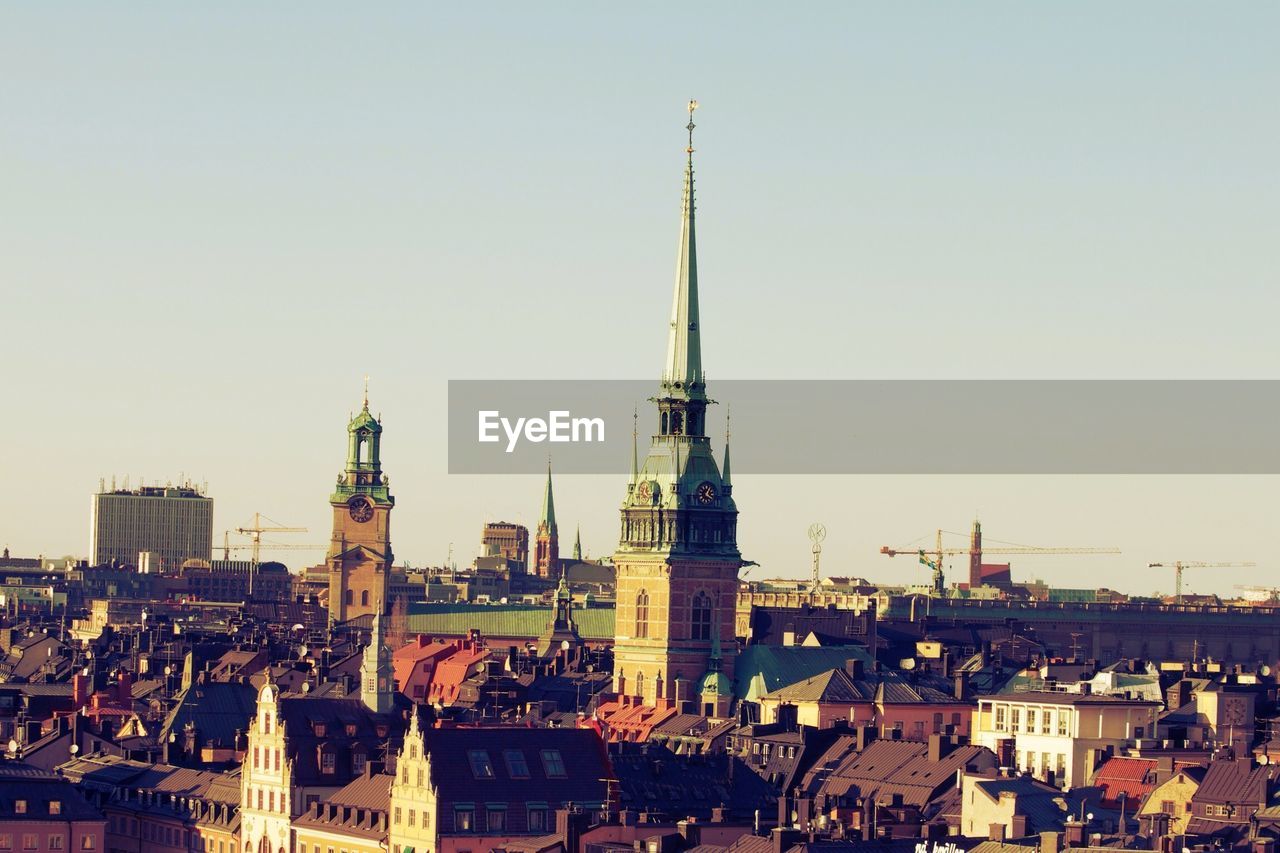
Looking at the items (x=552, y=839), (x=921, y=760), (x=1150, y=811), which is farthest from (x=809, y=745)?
(x=552, y=839)

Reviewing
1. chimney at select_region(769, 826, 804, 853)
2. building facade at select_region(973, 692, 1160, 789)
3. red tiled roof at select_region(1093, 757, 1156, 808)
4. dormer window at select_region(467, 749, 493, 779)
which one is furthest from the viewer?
building facade at select_region(973, 692, 1160, 789)

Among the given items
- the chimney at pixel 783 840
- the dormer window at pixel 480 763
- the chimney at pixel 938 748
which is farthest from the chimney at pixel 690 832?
the chimney at pixel 938 748

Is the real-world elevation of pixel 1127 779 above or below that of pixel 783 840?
above

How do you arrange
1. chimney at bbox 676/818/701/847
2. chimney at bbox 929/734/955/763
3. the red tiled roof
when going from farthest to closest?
1. chimney at bbox 929/734/955/763
2. the red tiled roof
3. chimney at bbox 676/818/701/847

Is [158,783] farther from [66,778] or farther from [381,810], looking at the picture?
[381,810]

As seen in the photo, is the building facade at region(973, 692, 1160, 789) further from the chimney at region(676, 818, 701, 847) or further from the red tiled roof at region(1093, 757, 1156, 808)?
the chimney at region(676, 818, 701, 847)

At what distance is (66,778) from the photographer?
158 meters

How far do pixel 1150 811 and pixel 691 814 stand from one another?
18821 mm

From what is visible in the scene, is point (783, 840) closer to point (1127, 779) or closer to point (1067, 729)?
point (1127, 779)

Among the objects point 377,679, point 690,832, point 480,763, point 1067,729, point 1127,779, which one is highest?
point 377,679

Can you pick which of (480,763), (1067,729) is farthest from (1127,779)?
(480,763)

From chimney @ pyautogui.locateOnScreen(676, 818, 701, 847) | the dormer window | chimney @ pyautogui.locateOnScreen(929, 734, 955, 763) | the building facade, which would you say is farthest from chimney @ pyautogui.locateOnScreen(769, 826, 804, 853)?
the building facade

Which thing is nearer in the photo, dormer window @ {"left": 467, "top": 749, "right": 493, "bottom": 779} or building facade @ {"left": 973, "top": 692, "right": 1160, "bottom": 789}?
dormer window @ {"left": 467, "top": 749, "right": 493, "bottom": 779}

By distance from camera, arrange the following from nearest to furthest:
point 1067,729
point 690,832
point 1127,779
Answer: point 690,832 → point 1127,779 → point 1067,729
